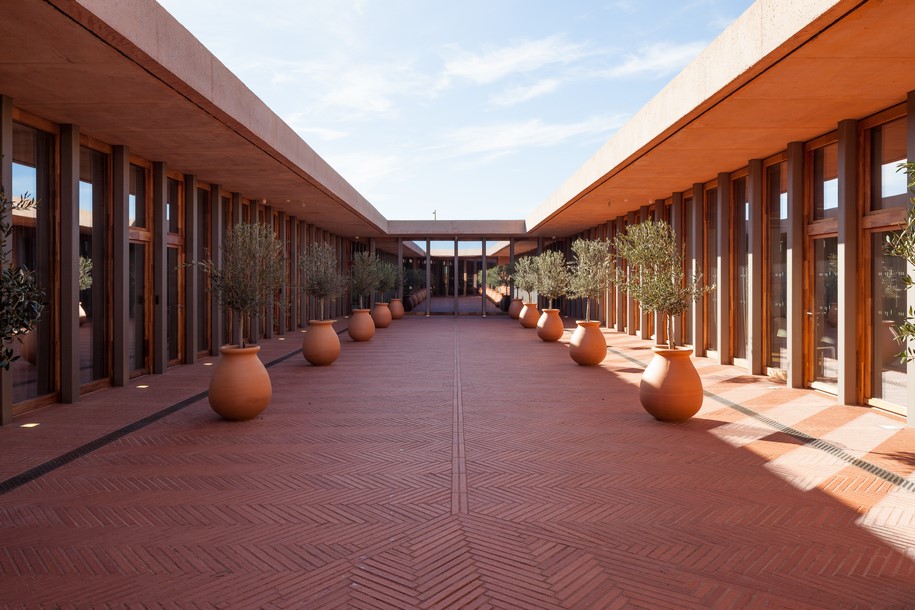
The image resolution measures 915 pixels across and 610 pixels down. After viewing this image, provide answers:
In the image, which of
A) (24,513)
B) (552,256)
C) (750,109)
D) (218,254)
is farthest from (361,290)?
(24,513)

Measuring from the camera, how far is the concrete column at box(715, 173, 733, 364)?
12.3 meters

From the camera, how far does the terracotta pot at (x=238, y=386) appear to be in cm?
718

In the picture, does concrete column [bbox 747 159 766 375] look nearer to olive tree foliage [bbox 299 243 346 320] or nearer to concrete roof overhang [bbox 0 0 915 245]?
concrete roof overhang [bbox 0 0 915 245]

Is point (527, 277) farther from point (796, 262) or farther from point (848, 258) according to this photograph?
point (848, 258)

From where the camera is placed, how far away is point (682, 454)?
6.04m

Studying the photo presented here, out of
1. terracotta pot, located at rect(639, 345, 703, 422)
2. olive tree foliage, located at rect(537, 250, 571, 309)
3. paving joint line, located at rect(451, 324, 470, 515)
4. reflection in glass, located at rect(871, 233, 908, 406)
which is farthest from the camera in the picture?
olive tree foliage, located at rect(537, 250, 571, 309)

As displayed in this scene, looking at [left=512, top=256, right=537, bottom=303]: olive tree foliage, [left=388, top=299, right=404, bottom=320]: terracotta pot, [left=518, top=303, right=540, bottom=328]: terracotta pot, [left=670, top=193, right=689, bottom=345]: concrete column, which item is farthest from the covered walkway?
[left=388, top=299, right=404, bottom=320]: terracotta pot

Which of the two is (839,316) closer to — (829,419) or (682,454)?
A: (829,419)

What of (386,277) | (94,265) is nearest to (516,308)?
(386,277)

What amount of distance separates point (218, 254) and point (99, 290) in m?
4.11

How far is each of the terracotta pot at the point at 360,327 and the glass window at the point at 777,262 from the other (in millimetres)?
9615

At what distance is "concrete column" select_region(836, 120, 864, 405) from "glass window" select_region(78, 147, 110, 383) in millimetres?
10363

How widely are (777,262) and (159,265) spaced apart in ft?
35.1

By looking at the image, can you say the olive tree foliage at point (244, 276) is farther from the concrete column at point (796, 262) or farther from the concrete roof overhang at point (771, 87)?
the concrete column at point (796, 262)
